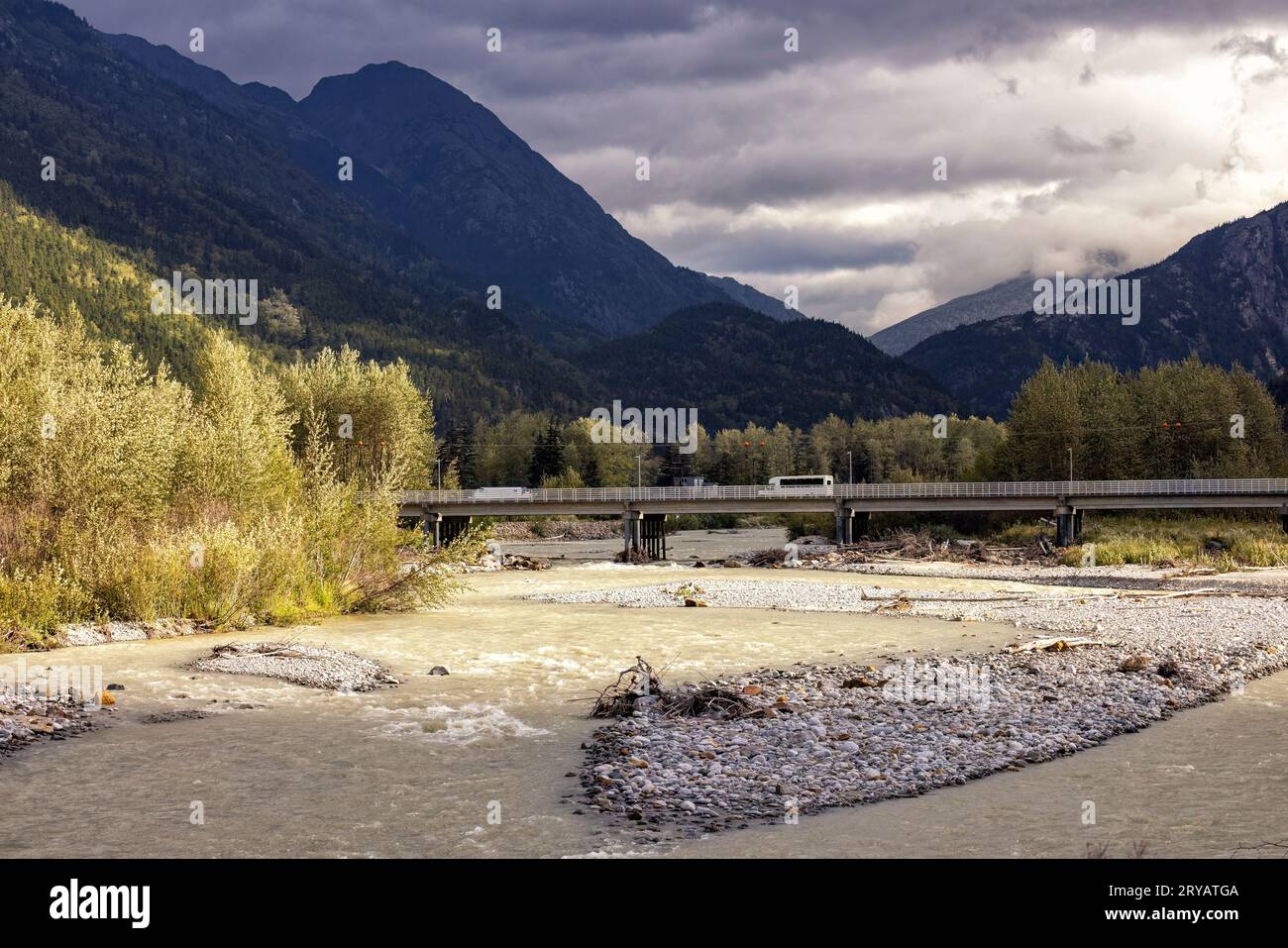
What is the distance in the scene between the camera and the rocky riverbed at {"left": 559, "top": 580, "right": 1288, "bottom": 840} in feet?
47.4

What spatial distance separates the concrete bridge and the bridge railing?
0.08 metres

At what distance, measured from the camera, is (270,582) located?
118ft

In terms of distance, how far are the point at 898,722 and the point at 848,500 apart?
7260 cm

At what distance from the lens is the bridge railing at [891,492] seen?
81562mm

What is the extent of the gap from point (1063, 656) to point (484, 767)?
16.7 meters

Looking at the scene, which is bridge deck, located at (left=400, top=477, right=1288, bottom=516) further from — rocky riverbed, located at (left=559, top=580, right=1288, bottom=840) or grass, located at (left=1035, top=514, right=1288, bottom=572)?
rocky riverbed, located at (left=559, top=580, right=1288, bottom=840)

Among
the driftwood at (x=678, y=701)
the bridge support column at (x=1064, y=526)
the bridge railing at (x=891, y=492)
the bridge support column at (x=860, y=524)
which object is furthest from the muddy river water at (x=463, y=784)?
the bridge support column at (x=860, y=524)

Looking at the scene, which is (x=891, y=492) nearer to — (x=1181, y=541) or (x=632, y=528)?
(x=632, y=528)

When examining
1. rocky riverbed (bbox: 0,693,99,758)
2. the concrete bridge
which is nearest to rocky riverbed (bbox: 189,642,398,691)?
rocky riverbed (bbox: 0,693,99,758)

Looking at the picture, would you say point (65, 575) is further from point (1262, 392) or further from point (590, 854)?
point (1262, 392)

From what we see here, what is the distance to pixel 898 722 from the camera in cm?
1859

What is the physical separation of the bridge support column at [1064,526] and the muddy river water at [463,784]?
61388mm

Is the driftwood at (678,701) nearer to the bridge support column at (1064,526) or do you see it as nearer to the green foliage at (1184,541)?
the green foliage at (1184,541)
